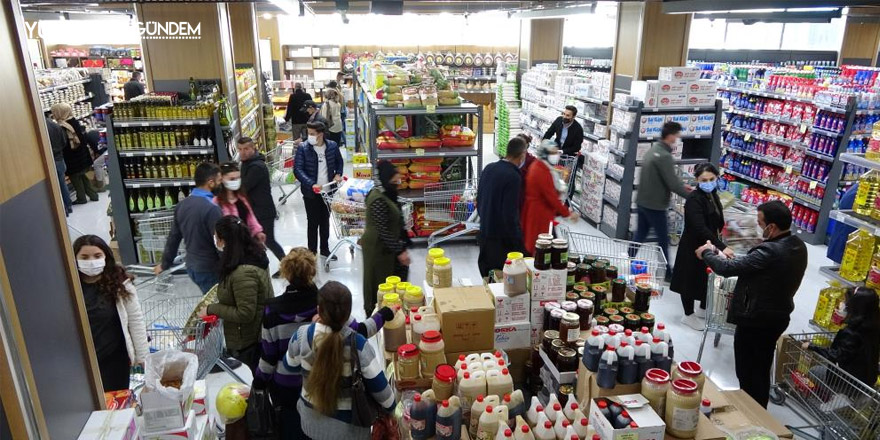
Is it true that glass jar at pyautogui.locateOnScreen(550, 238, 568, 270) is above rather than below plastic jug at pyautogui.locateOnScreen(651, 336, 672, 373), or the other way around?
above

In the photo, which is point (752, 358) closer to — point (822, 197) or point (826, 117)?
point (822, 197)

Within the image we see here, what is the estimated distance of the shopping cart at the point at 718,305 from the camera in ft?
15.0

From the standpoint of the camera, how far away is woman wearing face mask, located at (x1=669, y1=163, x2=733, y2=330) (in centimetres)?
521

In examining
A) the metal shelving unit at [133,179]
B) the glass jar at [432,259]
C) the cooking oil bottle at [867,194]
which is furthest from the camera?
the metal shelving unit at [133,179]

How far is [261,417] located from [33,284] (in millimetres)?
1645

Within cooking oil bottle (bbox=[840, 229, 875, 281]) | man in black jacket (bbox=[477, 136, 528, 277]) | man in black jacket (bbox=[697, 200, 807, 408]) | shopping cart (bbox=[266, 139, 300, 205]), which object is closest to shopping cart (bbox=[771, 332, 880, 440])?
man in black jacket (bbox=[697, 200, 807, 408])

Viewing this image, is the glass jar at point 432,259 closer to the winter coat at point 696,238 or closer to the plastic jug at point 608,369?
the plastic jug at point 608,369

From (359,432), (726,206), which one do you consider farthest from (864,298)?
(359,432)

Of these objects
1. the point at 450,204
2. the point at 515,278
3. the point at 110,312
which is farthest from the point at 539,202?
the point at 110,312

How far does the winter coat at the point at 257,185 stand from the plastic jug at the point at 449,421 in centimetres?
429

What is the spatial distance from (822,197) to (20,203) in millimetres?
9162

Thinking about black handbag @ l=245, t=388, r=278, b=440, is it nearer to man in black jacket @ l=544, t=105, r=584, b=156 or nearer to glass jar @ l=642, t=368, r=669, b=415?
Result: glass jar @ l=642, t=368, r=669, b=415

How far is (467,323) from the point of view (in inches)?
129

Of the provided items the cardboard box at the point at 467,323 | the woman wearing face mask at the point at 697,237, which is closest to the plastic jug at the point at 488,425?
the cardboard box at the point at 467,323
